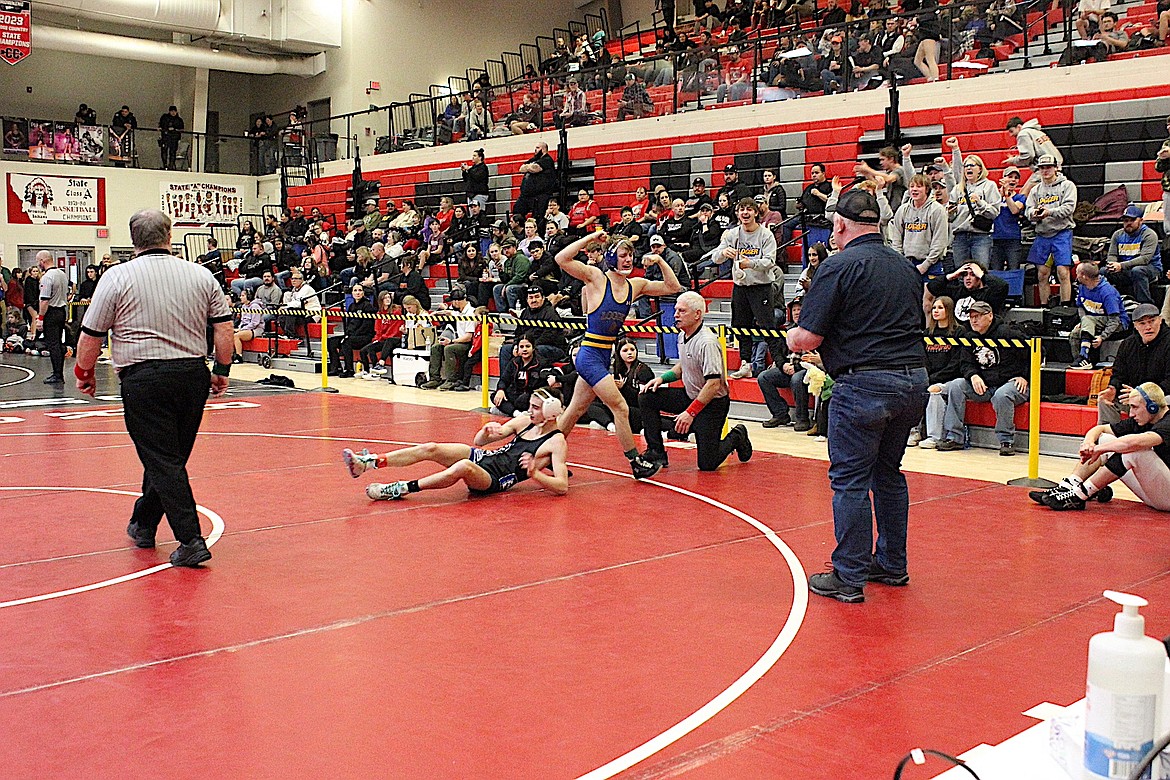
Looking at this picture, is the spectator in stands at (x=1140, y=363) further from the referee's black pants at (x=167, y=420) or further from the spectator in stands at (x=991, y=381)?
the referee's black pants at (x=167, y=420)

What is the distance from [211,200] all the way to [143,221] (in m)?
27.6

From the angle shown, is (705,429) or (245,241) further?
(245,241)

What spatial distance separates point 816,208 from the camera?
52.7 feet

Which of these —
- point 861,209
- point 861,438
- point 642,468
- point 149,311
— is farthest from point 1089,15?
point 149,311

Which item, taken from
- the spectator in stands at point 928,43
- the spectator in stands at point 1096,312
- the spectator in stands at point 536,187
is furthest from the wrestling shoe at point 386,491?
the spectator in stands at point 536,187

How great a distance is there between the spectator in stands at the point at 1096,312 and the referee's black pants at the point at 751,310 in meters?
3.53

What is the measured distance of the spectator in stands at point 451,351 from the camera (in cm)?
1688

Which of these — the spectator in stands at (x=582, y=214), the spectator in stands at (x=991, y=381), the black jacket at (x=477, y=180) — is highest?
the black jacket at (x=477, y=180)

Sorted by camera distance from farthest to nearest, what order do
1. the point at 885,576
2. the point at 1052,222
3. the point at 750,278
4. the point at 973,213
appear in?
the point at 750,278, the point at 973,213, the point at 1052,222, the point at 885,576

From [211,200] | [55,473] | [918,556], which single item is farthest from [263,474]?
[211,200]

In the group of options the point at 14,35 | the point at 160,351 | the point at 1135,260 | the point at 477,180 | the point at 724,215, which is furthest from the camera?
the point at 14,35

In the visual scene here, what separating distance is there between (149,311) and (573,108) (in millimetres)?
19139

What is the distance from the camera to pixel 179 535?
6.25 m

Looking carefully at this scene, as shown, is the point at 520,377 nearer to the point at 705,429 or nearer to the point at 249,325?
the point at 705,429
